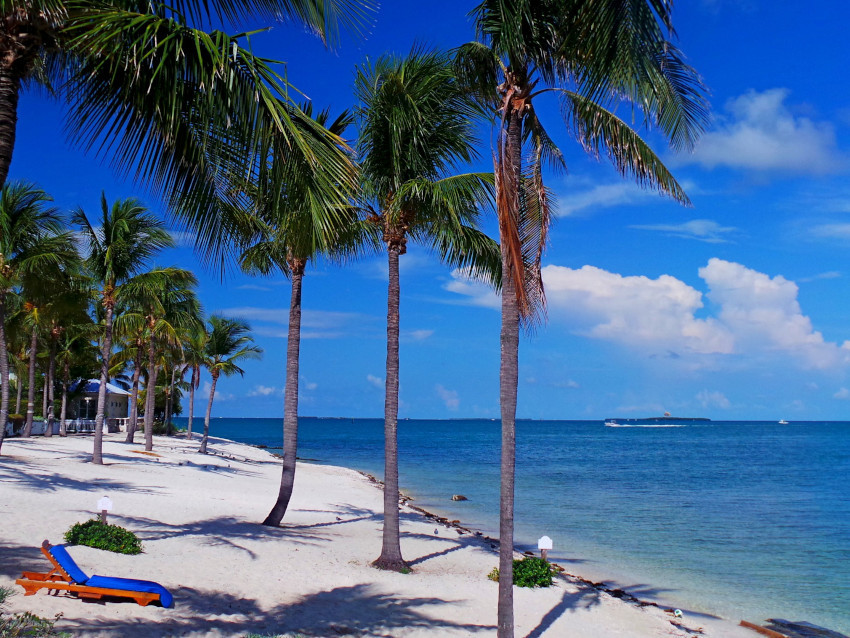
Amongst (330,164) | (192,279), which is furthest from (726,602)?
(192,279)

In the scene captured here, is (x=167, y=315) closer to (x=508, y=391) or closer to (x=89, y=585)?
(x=89, y=585)

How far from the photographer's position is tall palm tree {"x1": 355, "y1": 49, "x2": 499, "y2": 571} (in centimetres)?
1142

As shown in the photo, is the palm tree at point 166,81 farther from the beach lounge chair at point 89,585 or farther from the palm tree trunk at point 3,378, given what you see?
the palm tree trunk at point 3,378

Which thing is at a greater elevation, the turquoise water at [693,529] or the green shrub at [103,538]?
the green shrub at [103,538]

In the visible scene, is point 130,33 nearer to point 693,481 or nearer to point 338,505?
point 338,505

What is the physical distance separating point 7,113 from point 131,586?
5.44 m

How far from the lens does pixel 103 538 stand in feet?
35.1

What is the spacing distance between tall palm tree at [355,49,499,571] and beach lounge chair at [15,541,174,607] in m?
4.55

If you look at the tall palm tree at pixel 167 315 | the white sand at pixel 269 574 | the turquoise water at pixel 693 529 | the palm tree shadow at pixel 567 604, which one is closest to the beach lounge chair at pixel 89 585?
the white sand at pixel 269 574

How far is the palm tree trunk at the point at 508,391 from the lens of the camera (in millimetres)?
7793

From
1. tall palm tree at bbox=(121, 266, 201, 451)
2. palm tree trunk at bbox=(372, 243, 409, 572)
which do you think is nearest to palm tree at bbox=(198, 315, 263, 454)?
tall palm tree at bbox=(121, 266, 201, 451)

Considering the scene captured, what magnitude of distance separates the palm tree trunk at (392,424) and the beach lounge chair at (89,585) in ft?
16.2

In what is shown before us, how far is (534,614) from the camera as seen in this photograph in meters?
10.5

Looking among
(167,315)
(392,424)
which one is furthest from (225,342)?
(392,424)
